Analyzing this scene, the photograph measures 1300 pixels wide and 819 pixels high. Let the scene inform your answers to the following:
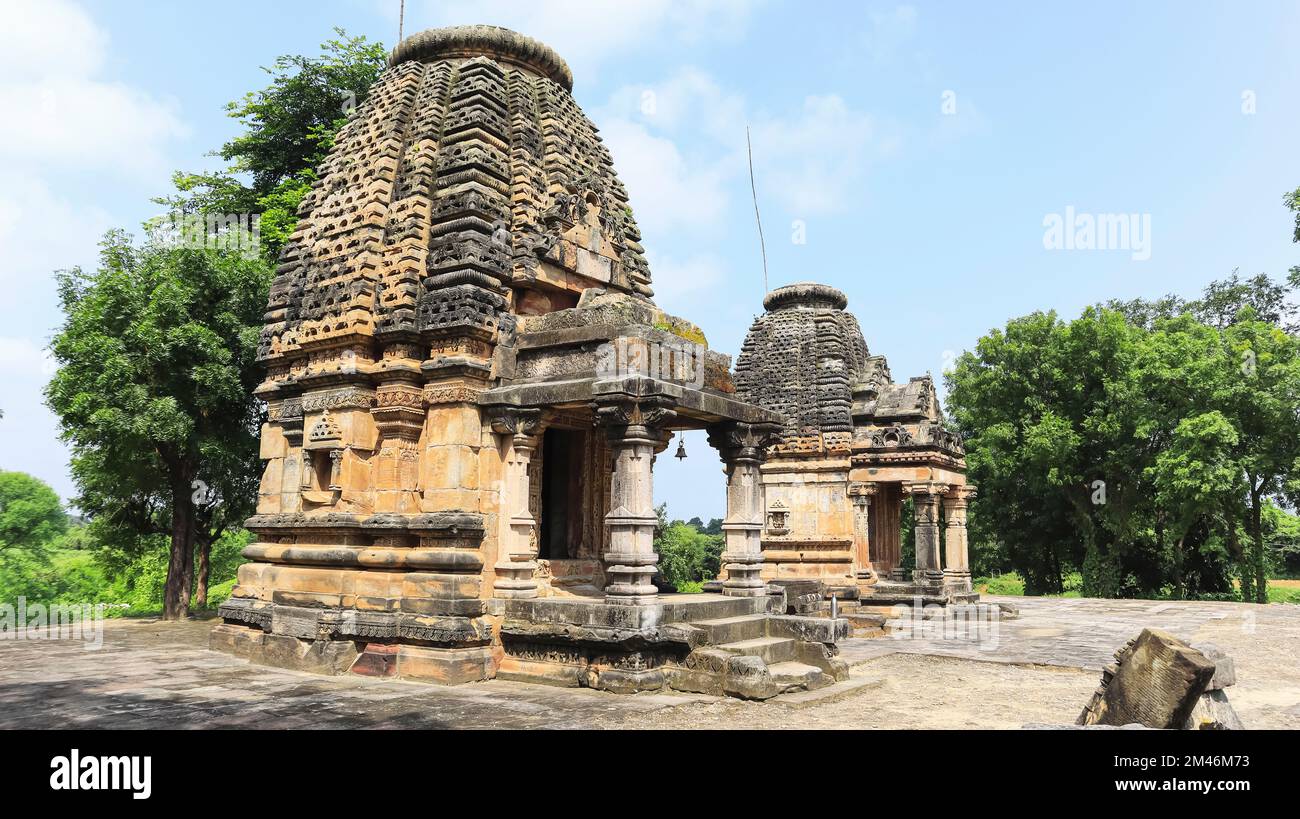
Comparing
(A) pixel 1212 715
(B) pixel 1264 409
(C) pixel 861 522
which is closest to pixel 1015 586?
(B) pixel 1264 409

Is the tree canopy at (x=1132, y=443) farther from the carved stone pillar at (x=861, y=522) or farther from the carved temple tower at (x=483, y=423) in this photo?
the carved temple tower at (x=483, y=423)

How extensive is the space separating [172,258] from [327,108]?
5.78 metres

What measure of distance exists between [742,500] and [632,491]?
2246 millimetres

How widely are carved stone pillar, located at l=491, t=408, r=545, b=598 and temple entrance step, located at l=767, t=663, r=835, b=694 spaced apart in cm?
292

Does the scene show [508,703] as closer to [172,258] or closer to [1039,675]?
[1039,675]

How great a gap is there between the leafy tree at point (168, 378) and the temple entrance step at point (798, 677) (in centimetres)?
1198

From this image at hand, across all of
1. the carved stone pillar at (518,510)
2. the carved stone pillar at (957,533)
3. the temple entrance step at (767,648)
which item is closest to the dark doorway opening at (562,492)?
the carved stone pillar at (518,510)

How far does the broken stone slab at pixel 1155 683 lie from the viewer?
19.0 feet

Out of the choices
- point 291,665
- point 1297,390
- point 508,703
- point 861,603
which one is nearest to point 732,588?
point 508,703

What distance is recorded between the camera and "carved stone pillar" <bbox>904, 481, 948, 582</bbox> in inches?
805

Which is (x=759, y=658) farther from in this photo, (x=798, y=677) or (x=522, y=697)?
(x=522, y=697)

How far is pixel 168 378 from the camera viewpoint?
1656 cm
